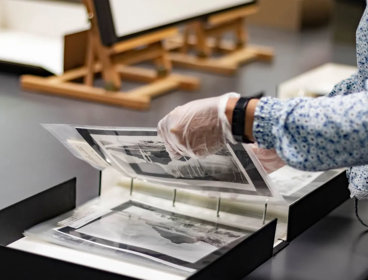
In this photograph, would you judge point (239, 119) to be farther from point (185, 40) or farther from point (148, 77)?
point (185, 40)

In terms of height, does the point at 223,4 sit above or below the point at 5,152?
above

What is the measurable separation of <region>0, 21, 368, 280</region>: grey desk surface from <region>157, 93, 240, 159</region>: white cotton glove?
19cm

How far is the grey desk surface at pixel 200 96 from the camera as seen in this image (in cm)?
124

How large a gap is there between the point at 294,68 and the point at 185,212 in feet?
5.99

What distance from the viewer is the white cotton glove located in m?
1.12

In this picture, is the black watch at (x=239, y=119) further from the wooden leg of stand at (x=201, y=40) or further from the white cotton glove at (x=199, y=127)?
the wooden leg of stand at (x=201, y=40)

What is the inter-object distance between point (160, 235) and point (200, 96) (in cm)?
148

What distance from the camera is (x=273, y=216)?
1.33 metres

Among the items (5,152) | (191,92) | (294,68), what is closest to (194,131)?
(5,152)

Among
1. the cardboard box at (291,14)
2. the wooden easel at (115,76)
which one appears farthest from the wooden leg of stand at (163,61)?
the cardboard box at (291,14)

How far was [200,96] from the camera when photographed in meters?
2.71

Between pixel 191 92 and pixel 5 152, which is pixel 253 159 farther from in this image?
pixel 191 92

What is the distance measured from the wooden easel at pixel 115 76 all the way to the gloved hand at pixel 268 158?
47.9 inches

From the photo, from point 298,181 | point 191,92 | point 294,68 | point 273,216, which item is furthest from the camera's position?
point 294,68
